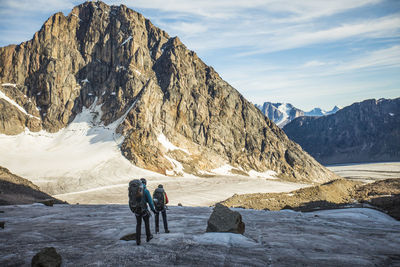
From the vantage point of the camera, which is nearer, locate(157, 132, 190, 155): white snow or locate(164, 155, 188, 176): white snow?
locate(164, 155, 188, 176): white snow

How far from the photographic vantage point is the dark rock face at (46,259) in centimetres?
703

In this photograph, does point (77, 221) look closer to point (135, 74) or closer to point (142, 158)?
point (142, 158)

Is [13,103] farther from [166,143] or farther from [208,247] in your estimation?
[208,247]

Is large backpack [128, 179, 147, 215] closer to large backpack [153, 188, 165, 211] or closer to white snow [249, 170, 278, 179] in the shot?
large backpack [153, 188, 165, 211]

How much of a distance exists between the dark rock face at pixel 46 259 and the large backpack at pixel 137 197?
279 centimetres

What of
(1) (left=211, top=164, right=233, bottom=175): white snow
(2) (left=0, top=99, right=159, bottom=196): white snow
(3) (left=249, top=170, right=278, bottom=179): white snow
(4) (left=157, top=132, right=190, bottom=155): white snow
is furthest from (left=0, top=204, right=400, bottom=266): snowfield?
(3) (left=249, top=170, right=278, bottom=179): white snow

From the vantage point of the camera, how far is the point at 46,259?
7172mm

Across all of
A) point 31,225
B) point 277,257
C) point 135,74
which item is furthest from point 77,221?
point 135,74

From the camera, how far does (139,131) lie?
85.6 metres

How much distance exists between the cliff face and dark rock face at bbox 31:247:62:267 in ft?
252

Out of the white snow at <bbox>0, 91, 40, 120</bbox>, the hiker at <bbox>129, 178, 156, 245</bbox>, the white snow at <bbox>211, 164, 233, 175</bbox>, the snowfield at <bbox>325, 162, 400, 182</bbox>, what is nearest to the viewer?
the hiker at <bbox>129, 178, 156, 245</bbox>

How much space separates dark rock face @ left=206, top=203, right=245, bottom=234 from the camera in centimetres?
1105

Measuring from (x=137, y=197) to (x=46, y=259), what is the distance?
3.19 meters

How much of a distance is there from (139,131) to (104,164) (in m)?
16.3
